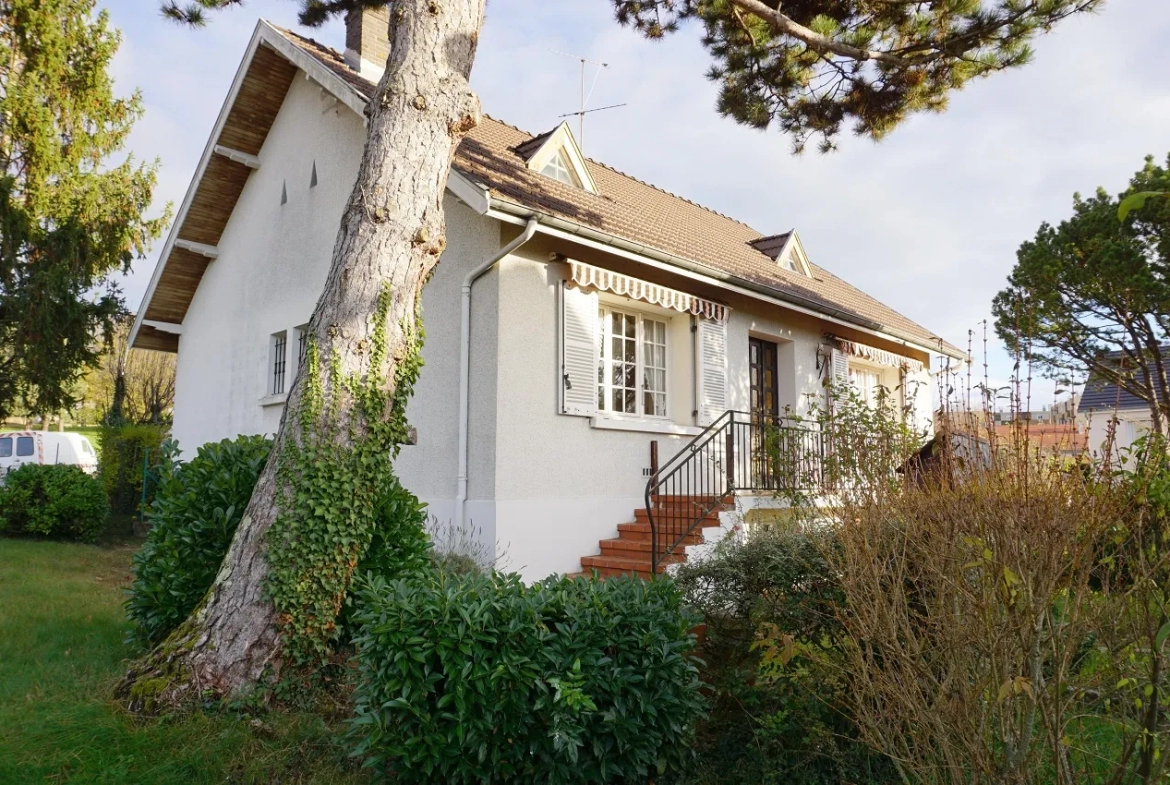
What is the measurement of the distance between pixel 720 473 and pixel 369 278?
18.4 feet

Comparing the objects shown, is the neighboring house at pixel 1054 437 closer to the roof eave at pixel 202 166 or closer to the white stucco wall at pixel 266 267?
the white stucco wall at pixel 266 267

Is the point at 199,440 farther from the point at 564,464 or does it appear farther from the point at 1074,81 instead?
the point at 1074,81

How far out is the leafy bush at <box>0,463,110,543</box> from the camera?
12555mm

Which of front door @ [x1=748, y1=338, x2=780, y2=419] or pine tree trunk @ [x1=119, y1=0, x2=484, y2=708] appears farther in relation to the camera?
front door @ [x1=748, y1=338, x2=780, y2=419]

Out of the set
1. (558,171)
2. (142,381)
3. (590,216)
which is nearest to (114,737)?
(590,216)

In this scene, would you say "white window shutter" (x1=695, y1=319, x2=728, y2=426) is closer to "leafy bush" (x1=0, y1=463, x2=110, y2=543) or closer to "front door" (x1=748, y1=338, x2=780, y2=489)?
"front door" (x1=748, y1=338, x2=780, y2=489)

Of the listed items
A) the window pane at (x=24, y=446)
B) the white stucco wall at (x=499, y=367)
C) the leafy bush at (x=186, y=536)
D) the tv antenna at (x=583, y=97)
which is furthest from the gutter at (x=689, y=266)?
the window pane at (x=24, y=446)

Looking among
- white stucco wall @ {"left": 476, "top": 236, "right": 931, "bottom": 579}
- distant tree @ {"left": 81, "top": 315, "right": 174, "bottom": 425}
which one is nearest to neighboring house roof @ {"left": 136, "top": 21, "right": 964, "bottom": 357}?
white stucco wall @ {"left": 476, "top": 236, "right": 931, "bottom": 579}

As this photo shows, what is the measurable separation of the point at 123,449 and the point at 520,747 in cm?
1490

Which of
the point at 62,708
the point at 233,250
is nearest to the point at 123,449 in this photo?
the point at 233,250

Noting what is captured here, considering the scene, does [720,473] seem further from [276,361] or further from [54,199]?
[54,199]

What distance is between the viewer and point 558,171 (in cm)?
1102

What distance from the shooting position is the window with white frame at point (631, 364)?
989cm

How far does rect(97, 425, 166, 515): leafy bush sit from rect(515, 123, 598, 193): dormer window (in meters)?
10.3
